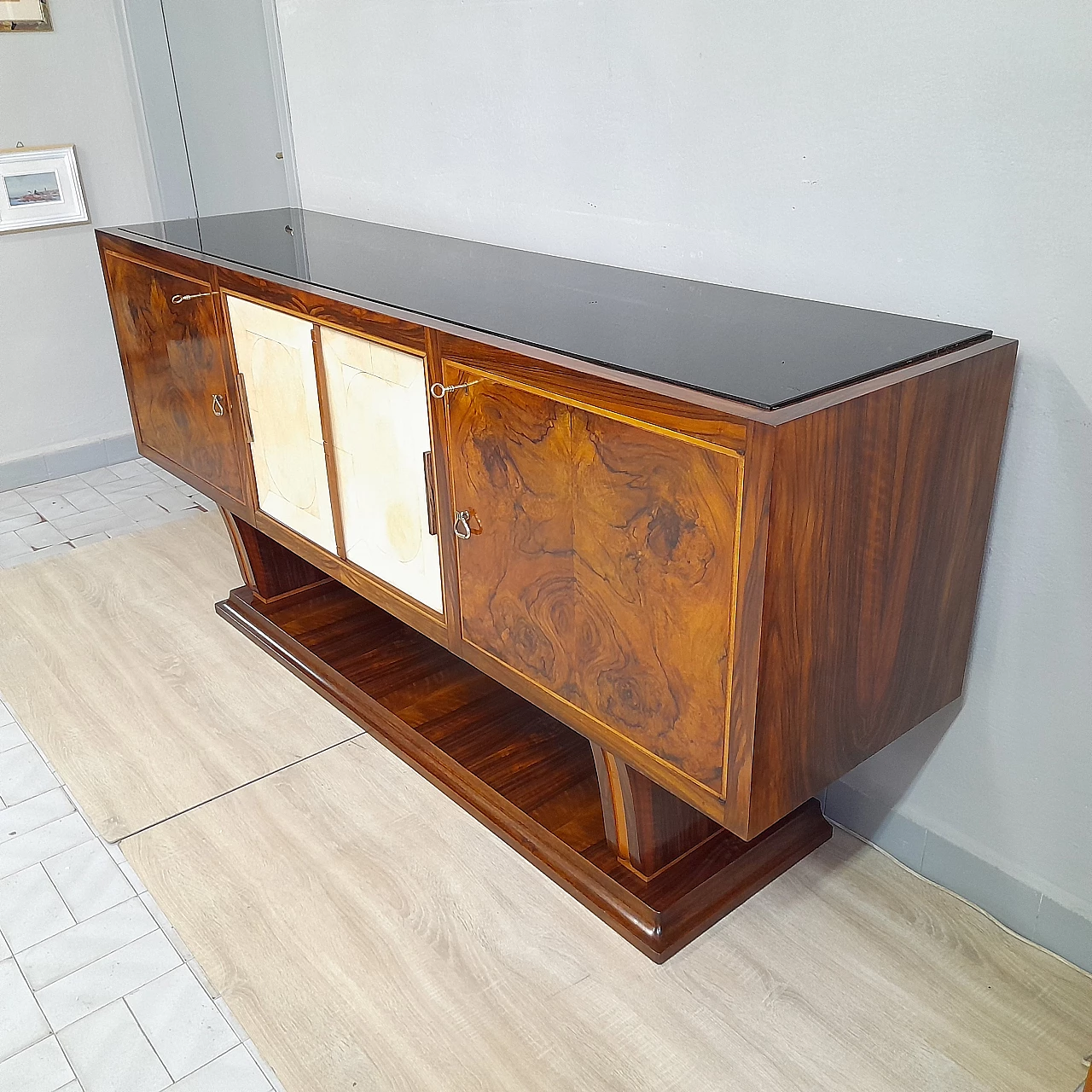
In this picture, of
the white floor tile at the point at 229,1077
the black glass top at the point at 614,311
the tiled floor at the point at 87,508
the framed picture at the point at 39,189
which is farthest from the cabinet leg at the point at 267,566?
the framed picture at the point at 39,189

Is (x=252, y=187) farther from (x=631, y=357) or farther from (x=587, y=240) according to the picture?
(x=631, y=357)

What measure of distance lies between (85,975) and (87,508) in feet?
6.92

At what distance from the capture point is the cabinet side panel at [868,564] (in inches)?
47.5

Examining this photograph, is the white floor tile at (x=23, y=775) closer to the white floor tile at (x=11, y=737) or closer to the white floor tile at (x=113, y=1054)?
the white floor tile at (x=11, y=737)

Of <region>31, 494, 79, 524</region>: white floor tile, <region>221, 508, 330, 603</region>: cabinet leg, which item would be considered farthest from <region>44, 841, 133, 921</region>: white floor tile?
<region>31, 494, 79, 524</region>: white floor tile

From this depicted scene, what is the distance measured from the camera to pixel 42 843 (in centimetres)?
197

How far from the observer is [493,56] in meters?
2.05

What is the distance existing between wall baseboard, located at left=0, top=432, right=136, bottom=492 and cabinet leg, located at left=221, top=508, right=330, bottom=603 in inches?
58.3

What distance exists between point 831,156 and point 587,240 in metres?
0.56

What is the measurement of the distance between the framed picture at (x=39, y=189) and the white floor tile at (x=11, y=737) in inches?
75.7

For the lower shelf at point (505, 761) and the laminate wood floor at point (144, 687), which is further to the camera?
the laminate wood floor at point (144, 687)

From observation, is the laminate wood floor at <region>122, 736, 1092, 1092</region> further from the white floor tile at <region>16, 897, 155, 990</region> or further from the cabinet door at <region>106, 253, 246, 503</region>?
the cabinet door at <region>106, 253, 246, 503</region>

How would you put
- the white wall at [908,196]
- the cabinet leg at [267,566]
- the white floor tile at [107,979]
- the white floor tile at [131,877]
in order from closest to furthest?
the white wall at [908,196]
the white floor tile at [107,979]
the white floor tile at [131,877]
the cabinet leg at [267,566]

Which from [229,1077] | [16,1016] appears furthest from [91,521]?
[229,1077]
